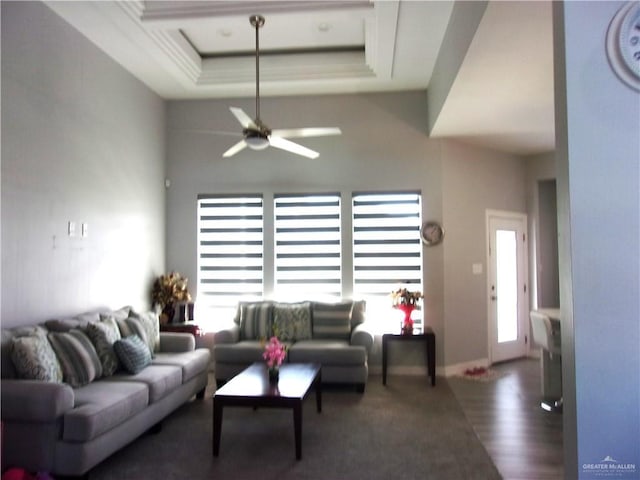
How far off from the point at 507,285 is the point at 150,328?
4788mm

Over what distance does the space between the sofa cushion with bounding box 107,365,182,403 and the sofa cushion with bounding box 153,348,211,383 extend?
11 cm

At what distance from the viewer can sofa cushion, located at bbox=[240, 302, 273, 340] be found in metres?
5.51

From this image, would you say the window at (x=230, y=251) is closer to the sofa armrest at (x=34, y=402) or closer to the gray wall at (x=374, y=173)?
the gray wall at (x=374, y=173)

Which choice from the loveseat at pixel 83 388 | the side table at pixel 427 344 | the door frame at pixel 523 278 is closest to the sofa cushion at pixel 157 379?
the loveseat at pixel 83 388

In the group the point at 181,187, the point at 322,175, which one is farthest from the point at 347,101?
the point at 181,187

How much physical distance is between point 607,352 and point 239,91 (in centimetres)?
537

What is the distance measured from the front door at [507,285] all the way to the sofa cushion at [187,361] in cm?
382

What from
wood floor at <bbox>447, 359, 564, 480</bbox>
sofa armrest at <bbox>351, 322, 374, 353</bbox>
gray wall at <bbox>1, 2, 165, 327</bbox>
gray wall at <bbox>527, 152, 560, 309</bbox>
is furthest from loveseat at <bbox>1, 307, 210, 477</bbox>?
gray wall at <bbox>527, 152, 560, 309</bbox>

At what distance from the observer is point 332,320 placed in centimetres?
550

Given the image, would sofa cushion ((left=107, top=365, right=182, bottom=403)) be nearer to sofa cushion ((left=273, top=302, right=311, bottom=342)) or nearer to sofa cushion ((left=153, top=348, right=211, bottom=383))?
sofa cushion ((left=153, top=348, right=211, bottom=383))

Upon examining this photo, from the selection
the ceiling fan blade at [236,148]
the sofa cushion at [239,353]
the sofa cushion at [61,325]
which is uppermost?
the ceiling fan blade at [236,148]

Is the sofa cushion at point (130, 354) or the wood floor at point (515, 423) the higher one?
the sofa cushion at point (130, 354)

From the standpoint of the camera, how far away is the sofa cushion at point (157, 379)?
12.0 ft

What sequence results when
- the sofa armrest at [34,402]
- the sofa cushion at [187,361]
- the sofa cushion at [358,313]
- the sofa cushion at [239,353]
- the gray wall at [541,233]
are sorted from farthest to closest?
the gray wall at [541,233] → the sofa cushion at [358,313] → the sofa cushion at [239,353] → the sofa cushion at [187,361] → the sofa armrest at [34,402]
